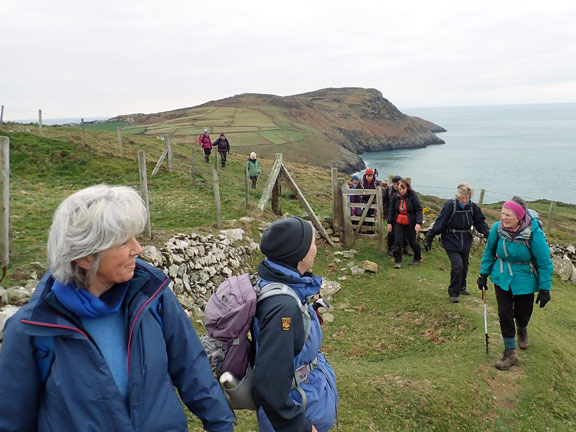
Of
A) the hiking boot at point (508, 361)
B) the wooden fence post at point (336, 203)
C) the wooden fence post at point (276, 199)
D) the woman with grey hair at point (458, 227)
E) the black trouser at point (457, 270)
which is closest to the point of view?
the hiking boot at point (508, 361)

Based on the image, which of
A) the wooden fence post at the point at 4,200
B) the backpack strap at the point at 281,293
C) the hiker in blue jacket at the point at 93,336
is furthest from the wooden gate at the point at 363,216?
the hiker in blue jacket at the point at 93,336

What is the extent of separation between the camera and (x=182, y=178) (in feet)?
51.9

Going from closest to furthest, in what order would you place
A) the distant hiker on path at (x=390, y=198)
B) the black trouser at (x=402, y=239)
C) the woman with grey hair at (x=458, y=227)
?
the woman with grey hair at (x=458, y=227) → the black trouser at (x=402, y=239) → the distant hiker on path at (x=390, y=198)

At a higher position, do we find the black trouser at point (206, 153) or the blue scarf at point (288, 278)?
the black trouser at point (206, 153)

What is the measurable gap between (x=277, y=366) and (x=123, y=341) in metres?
0.78

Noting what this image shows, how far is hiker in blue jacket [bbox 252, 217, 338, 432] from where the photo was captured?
7.07ft

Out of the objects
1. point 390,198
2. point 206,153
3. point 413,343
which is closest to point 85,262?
point 413,343

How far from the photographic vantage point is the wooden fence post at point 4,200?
5949 millimetres

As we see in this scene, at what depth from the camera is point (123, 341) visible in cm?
187

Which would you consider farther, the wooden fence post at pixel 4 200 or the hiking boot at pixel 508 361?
the wooden fence post at pixel 4 200

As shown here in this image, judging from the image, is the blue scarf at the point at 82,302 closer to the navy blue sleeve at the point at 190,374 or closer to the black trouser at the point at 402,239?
the navy blue sleeve at the point at 190,374

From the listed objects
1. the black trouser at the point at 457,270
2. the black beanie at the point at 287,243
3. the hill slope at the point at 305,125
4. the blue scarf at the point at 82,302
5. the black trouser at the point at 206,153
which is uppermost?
the hill slope at the point at 305,125

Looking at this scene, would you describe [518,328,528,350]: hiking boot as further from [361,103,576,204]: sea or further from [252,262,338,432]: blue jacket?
[361,103,576,204]: sea

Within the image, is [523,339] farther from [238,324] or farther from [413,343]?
[238,324]
